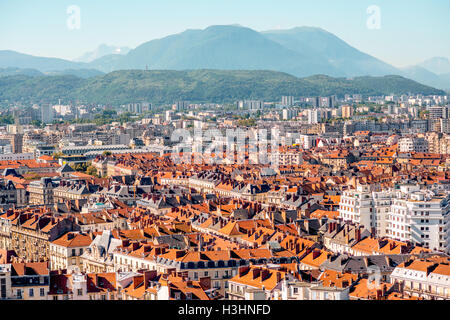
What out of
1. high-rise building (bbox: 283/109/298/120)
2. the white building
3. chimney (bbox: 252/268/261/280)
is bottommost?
the white building

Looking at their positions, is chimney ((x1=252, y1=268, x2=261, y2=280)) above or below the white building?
above

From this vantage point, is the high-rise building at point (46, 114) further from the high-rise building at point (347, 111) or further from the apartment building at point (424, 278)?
the apartment building at point (424, 278)

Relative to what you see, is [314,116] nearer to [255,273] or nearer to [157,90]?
[157,90]

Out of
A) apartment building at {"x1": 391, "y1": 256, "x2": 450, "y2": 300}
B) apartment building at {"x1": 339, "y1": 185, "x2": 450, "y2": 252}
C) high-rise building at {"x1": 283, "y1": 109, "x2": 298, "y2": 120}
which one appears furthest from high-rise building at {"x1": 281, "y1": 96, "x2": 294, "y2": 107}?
apartment building at {"x1": 391, "y1": 256, "x2": 450, "y2": 300}

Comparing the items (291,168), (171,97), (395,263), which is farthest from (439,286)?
(171,97)

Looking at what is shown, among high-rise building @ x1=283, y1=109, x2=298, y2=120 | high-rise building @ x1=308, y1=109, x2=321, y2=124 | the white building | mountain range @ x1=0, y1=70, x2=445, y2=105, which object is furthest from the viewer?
mountain range @ x1=0, y1=70, x2=445, y2=105

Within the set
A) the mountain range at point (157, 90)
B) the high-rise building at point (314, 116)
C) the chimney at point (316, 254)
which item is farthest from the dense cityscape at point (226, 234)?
the mountain range at point (157, 90)

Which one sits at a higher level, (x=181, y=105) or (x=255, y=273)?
(x=181, y=105)

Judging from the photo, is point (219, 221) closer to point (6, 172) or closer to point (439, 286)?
point (439, 286)

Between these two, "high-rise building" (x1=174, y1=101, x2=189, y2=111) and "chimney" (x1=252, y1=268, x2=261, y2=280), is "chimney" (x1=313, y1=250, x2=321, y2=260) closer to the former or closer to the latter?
"chimney" (x1=252, y1=268, x2=261, y2=280)

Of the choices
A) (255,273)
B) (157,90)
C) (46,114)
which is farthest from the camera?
(157,90)

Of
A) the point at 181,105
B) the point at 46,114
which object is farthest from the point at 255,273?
the point at 181,105

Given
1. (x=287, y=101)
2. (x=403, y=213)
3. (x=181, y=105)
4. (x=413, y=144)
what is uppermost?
(x=287, y=101)
